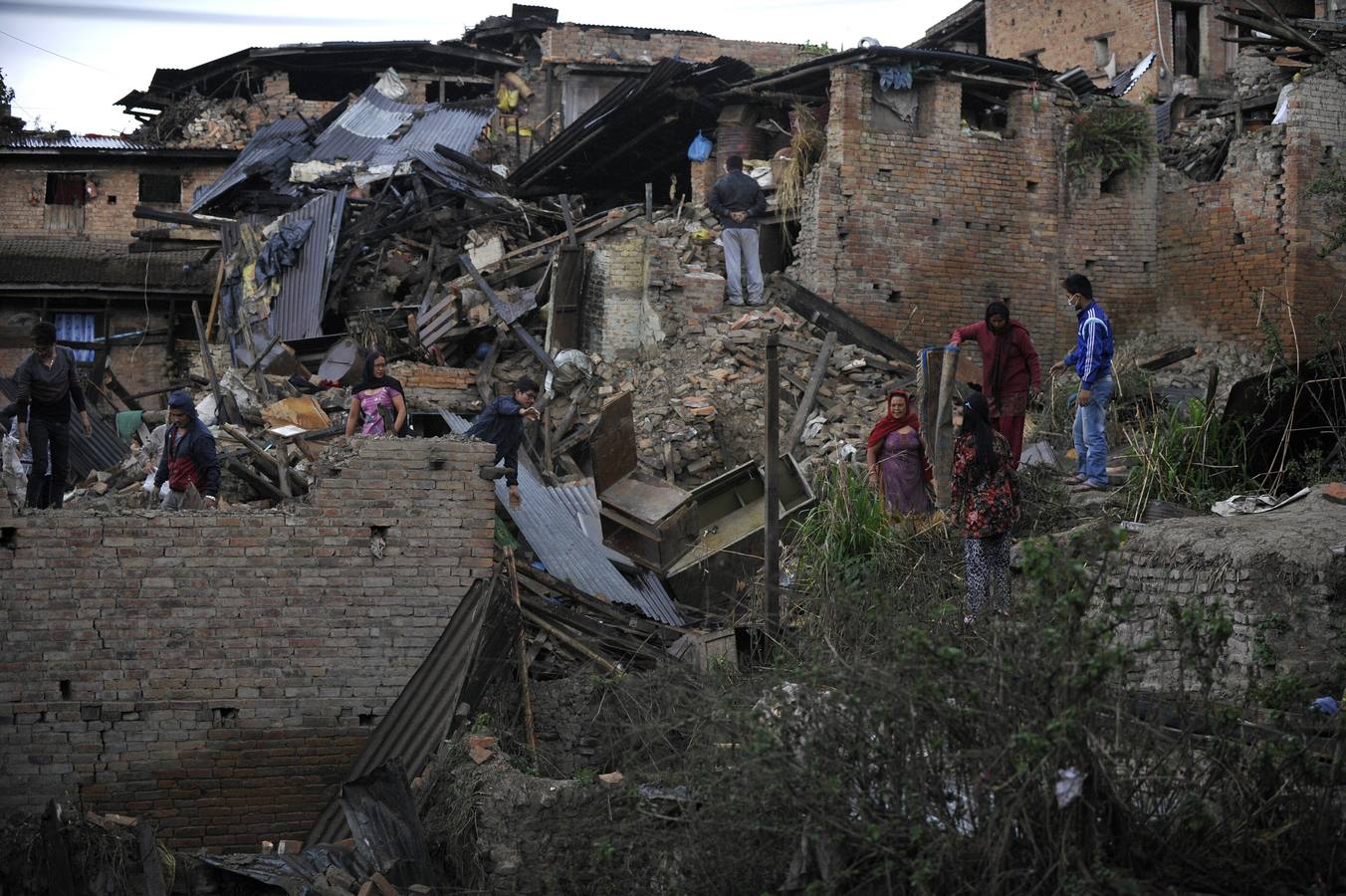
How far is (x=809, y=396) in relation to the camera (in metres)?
15.2

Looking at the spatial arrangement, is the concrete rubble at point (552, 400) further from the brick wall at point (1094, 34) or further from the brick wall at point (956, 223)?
the brick wall at point (1094, 34)

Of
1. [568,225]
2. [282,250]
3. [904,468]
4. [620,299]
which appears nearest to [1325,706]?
[904,468]

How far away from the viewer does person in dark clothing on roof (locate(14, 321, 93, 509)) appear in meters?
10.3

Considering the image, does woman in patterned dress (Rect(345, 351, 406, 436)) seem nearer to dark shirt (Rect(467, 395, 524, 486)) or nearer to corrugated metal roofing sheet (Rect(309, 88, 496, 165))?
dark shirt (Rect(467, 395, 524, 486))

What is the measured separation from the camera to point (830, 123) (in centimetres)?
1706

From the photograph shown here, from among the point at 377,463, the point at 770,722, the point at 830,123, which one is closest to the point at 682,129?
the point at 830,123

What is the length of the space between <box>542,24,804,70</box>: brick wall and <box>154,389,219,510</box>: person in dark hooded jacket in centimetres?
1609

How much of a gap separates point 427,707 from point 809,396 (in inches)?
273

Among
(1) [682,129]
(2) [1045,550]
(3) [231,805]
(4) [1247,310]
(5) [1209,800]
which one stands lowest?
(3) [231,805]

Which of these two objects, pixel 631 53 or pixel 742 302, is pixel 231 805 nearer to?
pixel 742 302

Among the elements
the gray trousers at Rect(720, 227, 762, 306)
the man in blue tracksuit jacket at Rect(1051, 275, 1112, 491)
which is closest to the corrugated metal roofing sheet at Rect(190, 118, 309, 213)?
the gray trousers at Rect(720, 227, 762, 306)

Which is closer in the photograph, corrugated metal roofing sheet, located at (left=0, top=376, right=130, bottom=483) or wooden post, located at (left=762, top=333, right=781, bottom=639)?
wooden post, located at (left=762, top=333, right=781, bottom=639)

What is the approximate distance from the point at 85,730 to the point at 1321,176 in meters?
12.9

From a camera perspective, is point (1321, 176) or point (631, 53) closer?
point (1321, 176)
